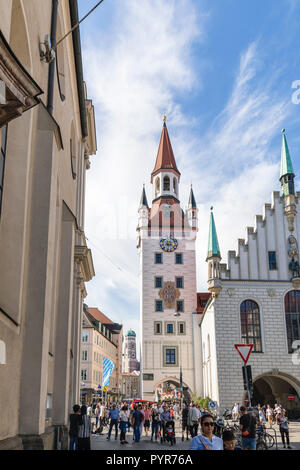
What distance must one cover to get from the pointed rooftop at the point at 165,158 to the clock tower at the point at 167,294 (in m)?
2.15

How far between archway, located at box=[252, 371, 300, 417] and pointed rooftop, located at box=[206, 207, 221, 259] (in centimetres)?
1060

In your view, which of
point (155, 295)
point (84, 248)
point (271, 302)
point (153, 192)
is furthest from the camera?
point (153, 192)

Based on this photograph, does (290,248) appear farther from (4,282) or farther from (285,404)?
(4,282)

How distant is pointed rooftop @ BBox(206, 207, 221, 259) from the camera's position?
143 feet

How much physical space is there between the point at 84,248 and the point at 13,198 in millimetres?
11309

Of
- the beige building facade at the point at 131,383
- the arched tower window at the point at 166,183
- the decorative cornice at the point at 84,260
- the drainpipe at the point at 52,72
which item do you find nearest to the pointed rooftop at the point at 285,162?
the arched tower window at the point at 166,183

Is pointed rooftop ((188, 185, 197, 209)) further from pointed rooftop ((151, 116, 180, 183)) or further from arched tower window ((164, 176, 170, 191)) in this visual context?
pointed rooftop ((151, 116, 180, 183))

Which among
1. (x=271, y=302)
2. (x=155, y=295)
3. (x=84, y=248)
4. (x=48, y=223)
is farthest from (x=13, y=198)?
(x=155, y=295)

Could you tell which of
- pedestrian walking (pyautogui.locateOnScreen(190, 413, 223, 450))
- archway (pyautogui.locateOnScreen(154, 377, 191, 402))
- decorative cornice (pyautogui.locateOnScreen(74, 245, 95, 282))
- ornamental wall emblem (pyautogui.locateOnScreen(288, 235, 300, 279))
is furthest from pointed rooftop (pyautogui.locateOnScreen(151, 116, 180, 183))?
pedestrian walking (pyautogui.locateOnScreen(190, 413, 223, 450))

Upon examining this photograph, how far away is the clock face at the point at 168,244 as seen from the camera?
60.1m

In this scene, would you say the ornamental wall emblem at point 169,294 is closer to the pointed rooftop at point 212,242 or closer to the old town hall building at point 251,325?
the old town hall building at point 251,325

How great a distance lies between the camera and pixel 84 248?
19.7 metres

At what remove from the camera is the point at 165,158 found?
69.1 meters

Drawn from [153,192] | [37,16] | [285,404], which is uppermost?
[153,192]
